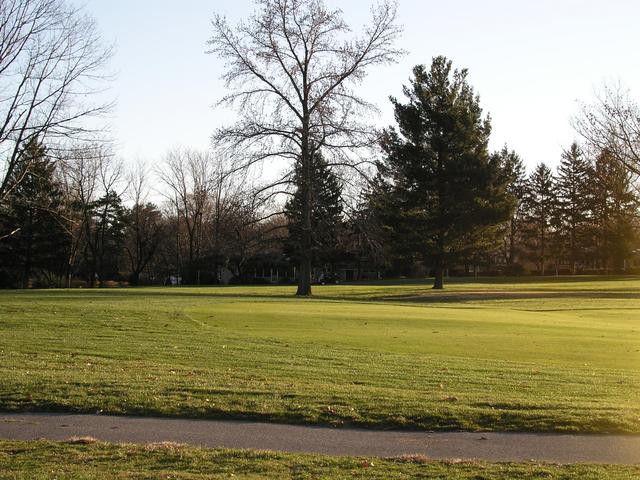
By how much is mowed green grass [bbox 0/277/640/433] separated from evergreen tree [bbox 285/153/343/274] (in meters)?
21.5

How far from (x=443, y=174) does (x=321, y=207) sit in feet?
49.0

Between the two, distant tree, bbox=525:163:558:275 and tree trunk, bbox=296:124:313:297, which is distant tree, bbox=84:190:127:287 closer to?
tree trunk, bbox=296:124:313:297

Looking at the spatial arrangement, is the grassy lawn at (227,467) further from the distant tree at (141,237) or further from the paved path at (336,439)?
the distant tree at (141,237)

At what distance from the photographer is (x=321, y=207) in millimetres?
54156

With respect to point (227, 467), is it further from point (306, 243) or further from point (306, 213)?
point (306, 243)

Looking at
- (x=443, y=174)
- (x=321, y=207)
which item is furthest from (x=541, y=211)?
(x=321, y=207)

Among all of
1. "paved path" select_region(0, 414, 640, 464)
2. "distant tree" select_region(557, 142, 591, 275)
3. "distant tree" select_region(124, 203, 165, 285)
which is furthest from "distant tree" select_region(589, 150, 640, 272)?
"paved path" select_region(0, 414, 640, 464)

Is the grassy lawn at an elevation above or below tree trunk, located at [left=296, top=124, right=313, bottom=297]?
below

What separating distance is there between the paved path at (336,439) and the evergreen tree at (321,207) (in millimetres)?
40334

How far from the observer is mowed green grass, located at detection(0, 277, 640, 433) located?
11.0 metres

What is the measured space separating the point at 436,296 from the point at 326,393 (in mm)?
41558

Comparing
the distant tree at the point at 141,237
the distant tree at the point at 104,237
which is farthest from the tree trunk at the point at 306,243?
the distant tree at the point at 141,237

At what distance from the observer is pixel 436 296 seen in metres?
53.0

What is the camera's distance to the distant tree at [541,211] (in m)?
107
